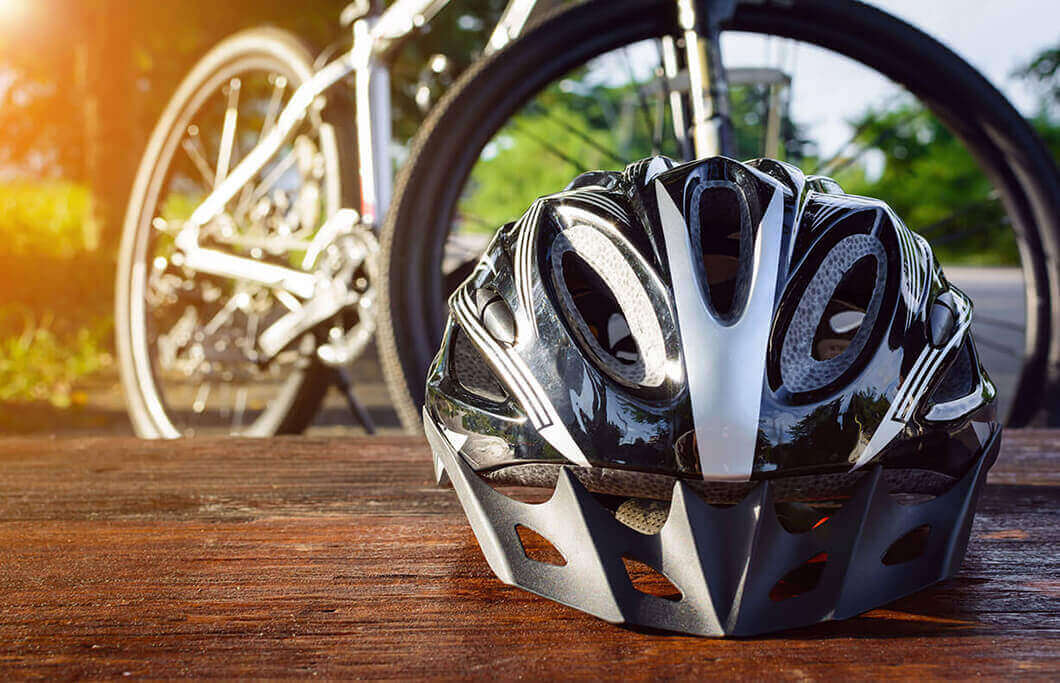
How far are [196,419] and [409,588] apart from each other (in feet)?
10.0

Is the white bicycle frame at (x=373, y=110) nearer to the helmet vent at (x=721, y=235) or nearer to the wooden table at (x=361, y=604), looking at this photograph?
the helmet vent at (x=721, y=235)

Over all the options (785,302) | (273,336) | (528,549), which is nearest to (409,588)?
(528,549)

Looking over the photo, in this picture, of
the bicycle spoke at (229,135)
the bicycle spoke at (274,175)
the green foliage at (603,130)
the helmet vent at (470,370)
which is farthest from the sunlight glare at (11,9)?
the helmet vent at (470,370)

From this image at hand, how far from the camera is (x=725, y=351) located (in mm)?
737

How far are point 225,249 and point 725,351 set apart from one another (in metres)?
2.44

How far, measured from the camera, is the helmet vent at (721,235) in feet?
2.74

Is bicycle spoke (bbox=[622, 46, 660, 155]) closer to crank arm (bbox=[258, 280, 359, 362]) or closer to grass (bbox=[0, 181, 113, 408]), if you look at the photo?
crank arm (bbox=[258, 280, 359, 362])

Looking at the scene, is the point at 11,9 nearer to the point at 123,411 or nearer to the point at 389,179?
the point at 123,411

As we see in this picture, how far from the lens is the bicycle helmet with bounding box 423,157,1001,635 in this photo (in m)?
0.70

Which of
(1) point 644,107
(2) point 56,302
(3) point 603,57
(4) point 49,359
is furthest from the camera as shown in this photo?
(2) point 56,302

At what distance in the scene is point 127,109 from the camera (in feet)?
16.2

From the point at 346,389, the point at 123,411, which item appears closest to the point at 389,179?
the point at 346,389

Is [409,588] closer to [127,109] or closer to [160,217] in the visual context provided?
[160,217]

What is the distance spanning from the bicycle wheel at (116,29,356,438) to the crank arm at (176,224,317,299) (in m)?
0.05
